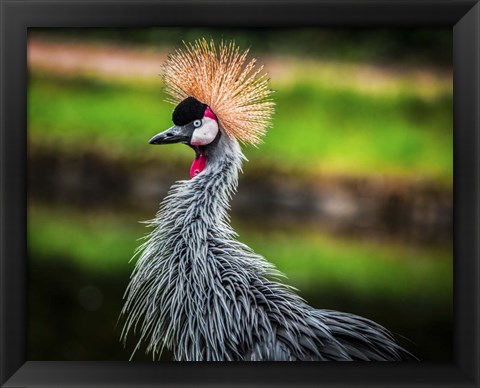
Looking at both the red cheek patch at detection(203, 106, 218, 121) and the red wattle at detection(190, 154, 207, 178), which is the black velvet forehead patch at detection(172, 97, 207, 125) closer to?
the red cheek patch at detection(203, 106, 218, 121)

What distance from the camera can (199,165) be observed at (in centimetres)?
240

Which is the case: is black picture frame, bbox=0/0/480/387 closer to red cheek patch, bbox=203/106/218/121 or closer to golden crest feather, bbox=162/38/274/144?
golden crest feather, bbox=162/38/274/144

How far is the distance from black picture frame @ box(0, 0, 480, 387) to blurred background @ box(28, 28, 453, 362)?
5cm

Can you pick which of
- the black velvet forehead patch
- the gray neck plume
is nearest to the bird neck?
the gray neck plume

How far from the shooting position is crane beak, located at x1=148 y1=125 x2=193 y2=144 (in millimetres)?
2367

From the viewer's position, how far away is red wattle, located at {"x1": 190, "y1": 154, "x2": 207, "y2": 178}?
7.85 ft

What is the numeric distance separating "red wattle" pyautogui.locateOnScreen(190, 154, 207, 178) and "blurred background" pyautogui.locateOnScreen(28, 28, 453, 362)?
0.04m

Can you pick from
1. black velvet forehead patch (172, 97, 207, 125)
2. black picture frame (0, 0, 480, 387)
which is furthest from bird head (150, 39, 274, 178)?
black picture frame (0, 0, 480, 387)

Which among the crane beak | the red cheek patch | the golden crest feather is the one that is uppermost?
the golden crest feather

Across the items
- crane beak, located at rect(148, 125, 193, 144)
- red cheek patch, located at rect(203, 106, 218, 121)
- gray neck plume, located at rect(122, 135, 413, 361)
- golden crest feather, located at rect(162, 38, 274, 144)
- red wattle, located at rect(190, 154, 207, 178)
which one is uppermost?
golden crest feather, located at rect(162, 38, 274, 144)

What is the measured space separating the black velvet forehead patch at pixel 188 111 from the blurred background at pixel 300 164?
0.23 ft

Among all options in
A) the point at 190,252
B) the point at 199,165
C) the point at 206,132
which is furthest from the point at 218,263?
the point at 206,132

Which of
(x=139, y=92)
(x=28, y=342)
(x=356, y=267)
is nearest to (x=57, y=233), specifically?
(x=28, y=342)

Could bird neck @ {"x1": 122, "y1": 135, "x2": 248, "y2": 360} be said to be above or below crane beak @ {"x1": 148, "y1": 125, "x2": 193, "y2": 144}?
below
